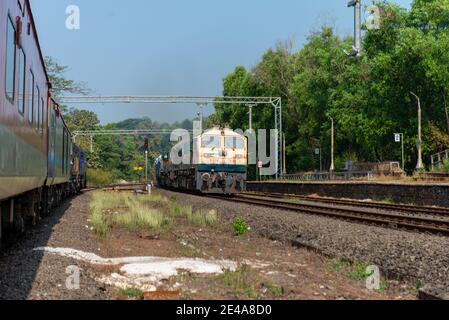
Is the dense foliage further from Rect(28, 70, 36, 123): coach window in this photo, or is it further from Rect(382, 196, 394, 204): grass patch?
Rect(28, 70, 36, 123): coach window

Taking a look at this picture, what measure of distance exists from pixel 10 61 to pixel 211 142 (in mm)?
23706

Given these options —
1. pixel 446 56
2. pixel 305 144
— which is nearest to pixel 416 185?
pixel 446 56

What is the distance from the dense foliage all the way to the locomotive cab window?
2034cm

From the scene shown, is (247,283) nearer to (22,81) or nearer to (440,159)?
(22,81)

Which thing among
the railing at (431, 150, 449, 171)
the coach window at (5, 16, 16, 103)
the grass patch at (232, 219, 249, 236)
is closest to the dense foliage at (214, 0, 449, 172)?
the railing at (431, 150, 449, 171)

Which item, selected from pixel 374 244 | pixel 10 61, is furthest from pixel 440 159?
pixel 10 61

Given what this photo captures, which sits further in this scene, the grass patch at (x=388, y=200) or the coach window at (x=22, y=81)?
the grass patch at (x=388, y=200)

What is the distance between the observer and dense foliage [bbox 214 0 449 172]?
4512 cm

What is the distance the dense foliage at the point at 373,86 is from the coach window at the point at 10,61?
40.4 metres

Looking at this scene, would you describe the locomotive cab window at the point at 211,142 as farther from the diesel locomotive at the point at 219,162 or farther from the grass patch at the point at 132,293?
the grass patch at the point at 132,293

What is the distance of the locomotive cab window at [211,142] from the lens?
29.8 m

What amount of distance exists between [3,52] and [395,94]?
1741 inches

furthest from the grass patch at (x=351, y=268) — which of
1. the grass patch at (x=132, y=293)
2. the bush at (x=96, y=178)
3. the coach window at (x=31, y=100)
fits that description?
the bush at (x=96, y=178)
